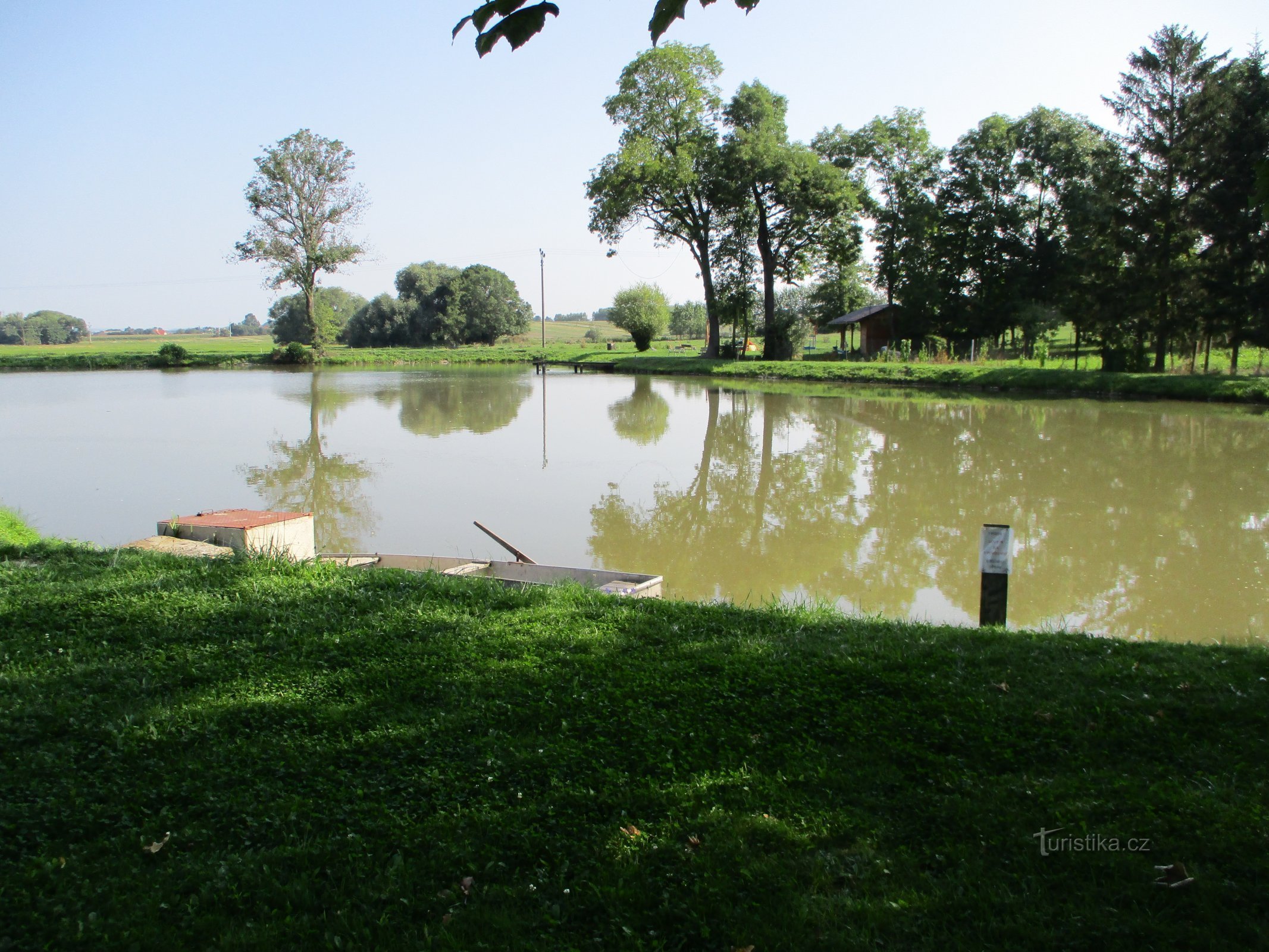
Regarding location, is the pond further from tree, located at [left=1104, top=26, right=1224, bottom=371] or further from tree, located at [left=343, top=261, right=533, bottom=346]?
tree, located at [left=343, top=261, right=533, bottom=346]

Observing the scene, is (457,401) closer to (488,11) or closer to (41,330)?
(488,11)

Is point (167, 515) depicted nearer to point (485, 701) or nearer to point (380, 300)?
point (485, 701)

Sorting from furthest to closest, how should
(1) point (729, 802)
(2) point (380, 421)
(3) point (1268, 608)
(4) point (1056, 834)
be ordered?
(2) point (380, 421)
(3) point (1268, 608)
(1) point (729, 802)
(4) point (1056, 834)

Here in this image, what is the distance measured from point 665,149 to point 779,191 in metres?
6.59

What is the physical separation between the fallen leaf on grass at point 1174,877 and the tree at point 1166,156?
3193 cm

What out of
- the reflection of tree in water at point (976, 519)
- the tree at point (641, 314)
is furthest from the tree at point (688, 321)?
the reflection of tree in water at point (976, 519)

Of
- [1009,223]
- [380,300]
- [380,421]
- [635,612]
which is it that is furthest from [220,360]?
[635,612]

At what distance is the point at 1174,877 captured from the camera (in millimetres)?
2535

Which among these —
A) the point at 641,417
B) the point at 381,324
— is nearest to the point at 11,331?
the point at 381,324

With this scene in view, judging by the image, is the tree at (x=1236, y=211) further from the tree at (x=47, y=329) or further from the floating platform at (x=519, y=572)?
the tree at (x=47, y=329)

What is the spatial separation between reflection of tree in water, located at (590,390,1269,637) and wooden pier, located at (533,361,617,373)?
3017cm

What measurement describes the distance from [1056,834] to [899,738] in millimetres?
702

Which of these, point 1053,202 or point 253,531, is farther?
point 1053,202

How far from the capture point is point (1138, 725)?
3.42m
